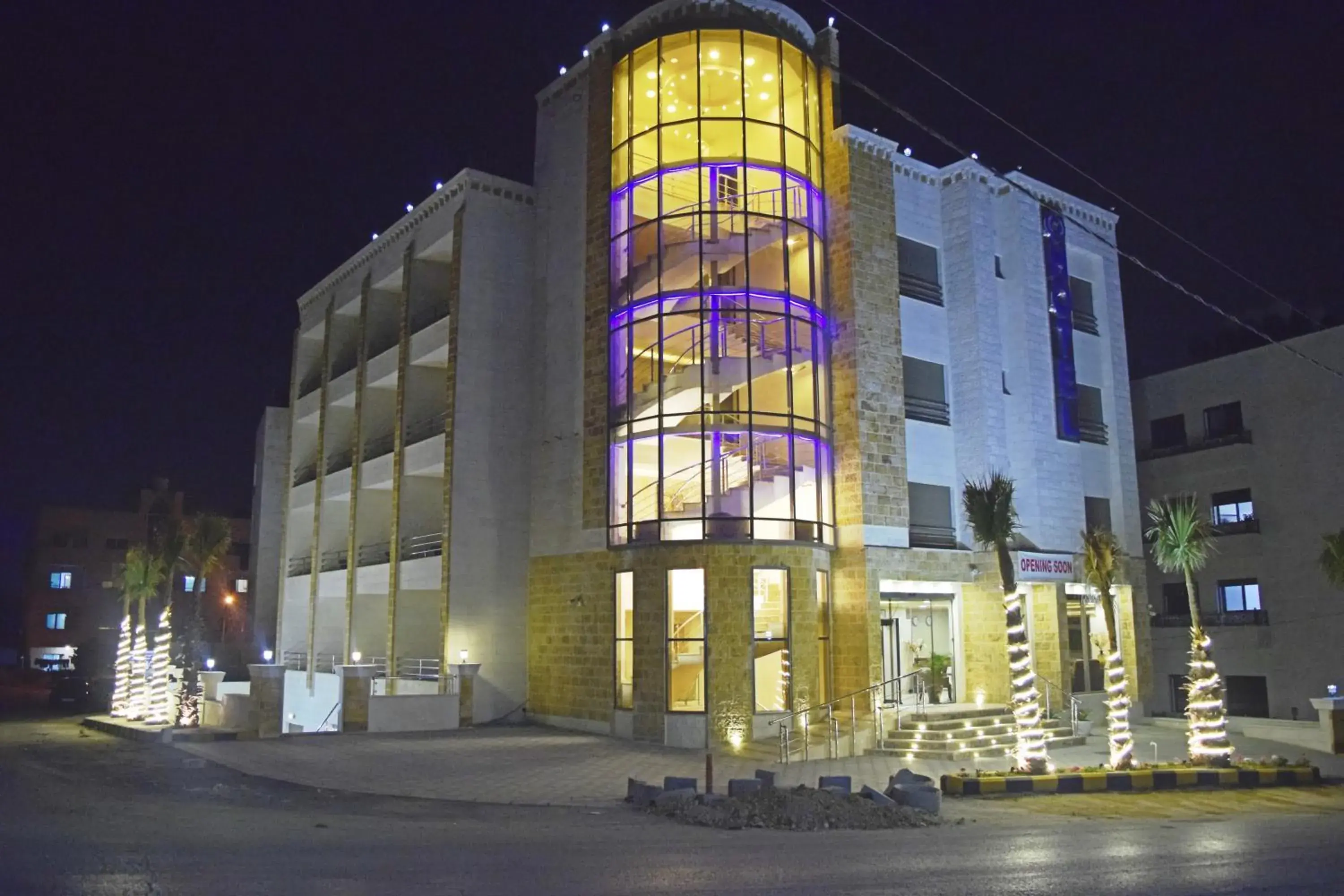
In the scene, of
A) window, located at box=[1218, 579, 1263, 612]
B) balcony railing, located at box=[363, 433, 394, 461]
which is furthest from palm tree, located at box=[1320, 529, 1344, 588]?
balcony railing, located at box=[363, 433, 394, 461]

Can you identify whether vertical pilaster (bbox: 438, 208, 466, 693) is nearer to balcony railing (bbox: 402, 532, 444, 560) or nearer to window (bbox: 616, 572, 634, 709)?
balcony railing (bbox: 402, 532, 444, 560)

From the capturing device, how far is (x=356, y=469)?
113ft

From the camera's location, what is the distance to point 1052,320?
1174 inches

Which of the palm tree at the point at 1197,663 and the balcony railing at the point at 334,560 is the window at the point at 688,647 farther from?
the balcony railing at the point at 334,560

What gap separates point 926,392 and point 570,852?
755 inches

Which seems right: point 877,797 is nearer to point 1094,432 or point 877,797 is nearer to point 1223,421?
point 1094,432

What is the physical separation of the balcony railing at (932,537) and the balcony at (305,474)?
2540 centimetres

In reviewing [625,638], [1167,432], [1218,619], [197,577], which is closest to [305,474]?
[197,577]

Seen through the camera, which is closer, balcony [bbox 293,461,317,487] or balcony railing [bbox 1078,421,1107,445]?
balcony railing [bbox 1078,421,1107,445]

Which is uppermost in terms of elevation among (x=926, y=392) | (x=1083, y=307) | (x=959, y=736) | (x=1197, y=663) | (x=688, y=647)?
(x=1083, y=307)

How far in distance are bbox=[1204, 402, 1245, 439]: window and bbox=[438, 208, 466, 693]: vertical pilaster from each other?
2556cm

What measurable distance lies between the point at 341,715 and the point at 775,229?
16202 millimetres

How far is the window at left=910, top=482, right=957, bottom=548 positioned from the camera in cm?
2633

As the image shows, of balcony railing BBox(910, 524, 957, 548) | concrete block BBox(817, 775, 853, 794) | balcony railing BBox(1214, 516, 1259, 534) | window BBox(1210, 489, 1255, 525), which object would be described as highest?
window BBox(1210, 489, 1255, 525)
